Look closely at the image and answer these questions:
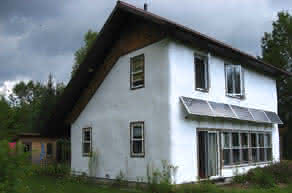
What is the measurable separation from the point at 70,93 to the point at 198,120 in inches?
304

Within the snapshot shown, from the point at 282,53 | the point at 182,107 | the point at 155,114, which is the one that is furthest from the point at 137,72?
the point at 282,53

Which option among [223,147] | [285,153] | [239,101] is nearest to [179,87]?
[223,147]

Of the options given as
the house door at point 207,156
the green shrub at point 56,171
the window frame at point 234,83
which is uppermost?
the window frame at point 234,83

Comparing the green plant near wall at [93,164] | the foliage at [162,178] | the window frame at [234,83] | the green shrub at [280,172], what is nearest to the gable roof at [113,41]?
the window frame at [234,83]

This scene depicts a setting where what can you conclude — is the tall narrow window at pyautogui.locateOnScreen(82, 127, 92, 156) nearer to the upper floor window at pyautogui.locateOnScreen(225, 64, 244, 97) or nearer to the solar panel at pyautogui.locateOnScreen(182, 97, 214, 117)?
the solar panel at pyautogui.locateOnScreen(182, 97, 214, 117)

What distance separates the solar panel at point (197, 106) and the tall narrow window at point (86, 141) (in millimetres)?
6191

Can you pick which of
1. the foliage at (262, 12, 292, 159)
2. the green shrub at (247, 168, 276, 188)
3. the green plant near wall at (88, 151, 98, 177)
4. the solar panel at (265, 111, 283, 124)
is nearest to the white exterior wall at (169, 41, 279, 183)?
the green shrub at (247, 168, 276, 188)

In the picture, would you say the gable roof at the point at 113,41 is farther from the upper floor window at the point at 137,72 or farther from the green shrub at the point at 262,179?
the green shrub at the point at 262,179

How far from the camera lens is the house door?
44.9 ft

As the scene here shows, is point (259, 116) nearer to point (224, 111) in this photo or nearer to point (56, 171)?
point (224, 111)

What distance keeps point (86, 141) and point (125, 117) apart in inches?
144

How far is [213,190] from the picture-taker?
11281 mm

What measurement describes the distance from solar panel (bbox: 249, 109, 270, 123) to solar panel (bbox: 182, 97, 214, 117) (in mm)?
4336

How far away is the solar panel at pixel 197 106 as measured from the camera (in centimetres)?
1270
